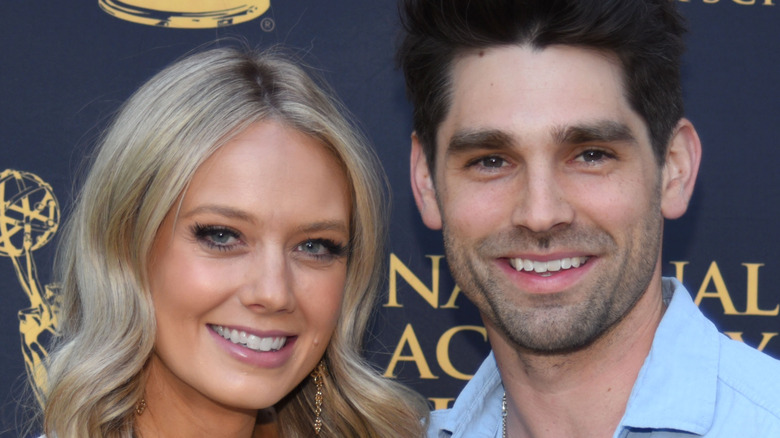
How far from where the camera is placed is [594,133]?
2.06 metres

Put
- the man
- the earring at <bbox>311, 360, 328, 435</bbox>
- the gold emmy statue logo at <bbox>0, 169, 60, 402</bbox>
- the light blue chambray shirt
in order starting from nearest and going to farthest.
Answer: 1. the light blue chambray shirt
2. the man
3. the earring at <bbox>311, 360, 328, 435</bbox>
4. the gold emmy statue logo at <bbox>0, 169, 60, 402</bbox>

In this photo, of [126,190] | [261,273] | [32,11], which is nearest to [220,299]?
[261,273]

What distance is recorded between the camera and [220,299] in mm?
2164

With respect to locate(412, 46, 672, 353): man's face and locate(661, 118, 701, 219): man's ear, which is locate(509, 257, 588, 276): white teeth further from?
locate(661, 118, 701, 219): man's ear

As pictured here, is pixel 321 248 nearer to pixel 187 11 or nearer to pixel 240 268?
pixel 240 268

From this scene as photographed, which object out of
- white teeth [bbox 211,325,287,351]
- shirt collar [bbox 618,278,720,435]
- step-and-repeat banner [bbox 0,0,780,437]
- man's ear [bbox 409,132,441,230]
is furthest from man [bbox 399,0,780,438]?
step-and-repeat banner [bbox 0,0,780,437]

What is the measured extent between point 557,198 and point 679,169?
407 mm

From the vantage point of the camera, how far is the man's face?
2061 mm

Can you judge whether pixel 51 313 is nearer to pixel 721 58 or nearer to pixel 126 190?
pixel 126 190

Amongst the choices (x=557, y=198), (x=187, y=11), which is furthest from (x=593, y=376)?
(x=187, y=11)

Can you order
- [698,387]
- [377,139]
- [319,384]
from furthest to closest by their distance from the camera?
[377,139] → [319,384] → [698,387]

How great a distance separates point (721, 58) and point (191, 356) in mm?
2024

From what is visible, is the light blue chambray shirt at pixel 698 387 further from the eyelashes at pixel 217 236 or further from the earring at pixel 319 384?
the eyelashes at pixel 217 236

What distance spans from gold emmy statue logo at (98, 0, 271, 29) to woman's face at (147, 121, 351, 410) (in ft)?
2.56
